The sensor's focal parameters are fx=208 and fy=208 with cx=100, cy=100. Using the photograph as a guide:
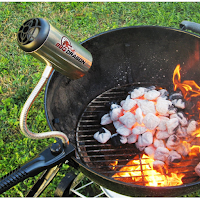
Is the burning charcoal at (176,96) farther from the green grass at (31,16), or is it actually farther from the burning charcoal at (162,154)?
the green grass at (31,16)

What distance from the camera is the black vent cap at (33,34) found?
99 cm

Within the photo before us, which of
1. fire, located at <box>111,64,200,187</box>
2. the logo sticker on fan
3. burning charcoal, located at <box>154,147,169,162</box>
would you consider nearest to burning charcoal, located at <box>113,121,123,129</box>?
fire, located at <box>111,64,200,187</box>

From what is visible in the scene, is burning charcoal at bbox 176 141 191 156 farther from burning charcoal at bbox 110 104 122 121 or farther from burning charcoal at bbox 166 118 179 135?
burning charcoal at bbox 110 104 122 121

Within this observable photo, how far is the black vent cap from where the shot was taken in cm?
99

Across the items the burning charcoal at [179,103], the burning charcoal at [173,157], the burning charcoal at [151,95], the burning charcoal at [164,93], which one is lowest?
the burning charcoal at [173,157]

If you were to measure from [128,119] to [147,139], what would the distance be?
21 cm

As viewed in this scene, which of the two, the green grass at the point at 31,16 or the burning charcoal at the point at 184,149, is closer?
the burning charcoal at the point at 184,149

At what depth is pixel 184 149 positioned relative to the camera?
1.58m

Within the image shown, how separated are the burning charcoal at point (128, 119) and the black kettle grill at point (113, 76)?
20 centimetres

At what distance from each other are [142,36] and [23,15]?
2186 mm

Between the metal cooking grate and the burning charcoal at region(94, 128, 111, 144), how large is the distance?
0.12ft

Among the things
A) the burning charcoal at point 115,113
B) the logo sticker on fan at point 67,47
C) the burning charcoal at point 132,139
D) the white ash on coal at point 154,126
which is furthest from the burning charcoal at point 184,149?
the logo sticker on fan at point 67,47

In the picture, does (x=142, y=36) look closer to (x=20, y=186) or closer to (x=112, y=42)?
(x=112, y=42)

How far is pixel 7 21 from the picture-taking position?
314 centimetres
